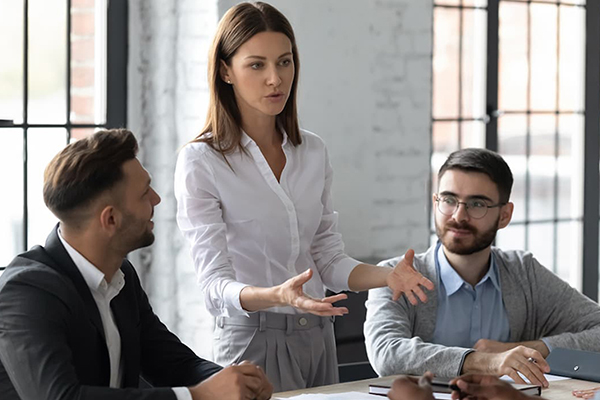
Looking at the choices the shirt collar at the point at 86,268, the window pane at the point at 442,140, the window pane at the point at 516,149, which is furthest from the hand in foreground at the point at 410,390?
the window pane at the point at 516,149

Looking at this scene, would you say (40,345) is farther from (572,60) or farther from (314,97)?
(572,60)

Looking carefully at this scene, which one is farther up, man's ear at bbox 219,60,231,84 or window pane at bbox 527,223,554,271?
man's ear at bbox 219,60,231,84

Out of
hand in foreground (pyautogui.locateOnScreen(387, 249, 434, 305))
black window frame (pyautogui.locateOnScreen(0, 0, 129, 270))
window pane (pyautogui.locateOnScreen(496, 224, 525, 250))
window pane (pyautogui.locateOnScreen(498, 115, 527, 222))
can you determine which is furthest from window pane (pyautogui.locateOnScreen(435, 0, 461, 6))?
hand in foreground (pyautogui.locateOnScreen(387, 249, 434, 305))

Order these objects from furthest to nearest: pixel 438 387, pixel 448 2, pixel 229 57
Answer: pixel 448 2 → pixel 229 57 → pixel 438 387

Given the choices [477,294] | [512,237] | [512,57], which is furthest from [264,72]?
[512,237]

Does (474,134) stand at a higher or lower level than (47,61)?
lower

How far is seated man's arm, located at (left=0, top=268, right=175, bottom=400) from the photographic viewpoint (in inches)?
70.0

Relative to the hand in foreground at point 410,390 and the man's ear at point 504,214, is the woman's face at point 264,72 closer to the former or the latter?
the man's ear at point 504,214

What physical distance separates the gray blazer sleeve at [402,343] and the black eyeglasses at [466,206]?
7.8 inches

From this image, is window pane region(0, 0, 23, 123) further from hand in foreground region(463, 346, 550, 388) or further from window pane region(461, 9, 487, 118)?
window pane region(461, 9, 487, 118)

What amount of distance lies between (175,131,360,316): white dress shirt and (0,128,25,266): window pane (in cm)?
114

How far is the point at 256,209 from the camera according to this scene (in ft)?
7.88

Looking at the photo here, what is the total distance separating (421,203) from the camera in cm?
397

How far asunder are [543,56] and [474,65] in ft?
1.67
